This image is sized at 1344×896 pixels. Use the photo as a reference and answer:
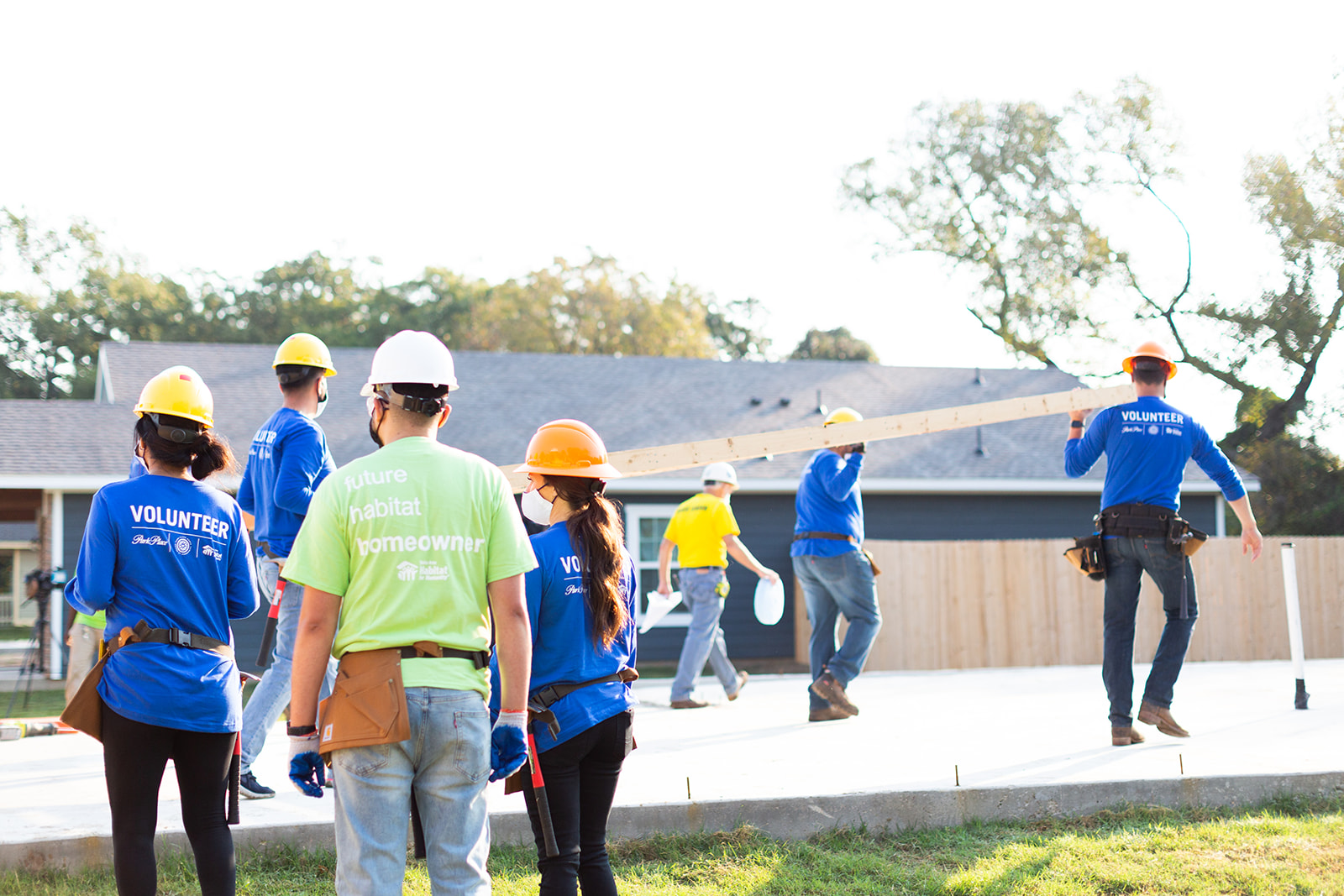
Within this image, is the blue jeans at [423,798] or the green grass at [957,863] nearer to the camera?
the blue jeans at [423,798]

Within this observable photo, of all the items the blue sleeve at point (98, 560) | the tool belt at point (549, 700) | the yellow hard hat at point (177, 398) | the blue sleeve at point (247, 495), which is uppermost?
the yellow hard hat at point (177, 398)

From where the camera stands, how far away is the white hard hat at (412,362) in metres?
3.05

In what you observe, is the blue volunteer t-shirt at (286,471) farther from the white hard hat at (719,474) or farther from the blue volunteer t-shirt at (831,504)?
the white hard hat at (719,474)

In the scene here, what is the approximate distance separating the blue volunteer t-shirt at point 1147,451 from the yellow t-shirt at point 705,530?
3292 mm

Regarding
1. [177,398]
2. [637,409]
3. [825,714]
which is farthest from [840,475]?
[637,409]

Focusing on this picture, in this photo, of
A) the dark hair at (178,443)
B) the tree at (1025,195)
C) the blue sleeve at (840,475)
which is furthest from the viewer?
the tree at (1025,195)

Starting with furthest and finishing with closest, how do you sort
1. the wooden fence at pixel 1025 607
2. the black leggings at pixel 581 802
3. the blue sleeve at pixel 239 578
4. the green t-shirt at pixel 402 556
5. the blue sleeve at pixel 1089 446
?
the wooden fence at pixel 1025 607 < the blue sleeve at pixel 1089 446 < the blue sleeve at pixel 239 578 < the black leggings at pixel 581 802 < the green t-shirt at pixel 402 556

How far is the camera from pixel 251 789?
5309mm

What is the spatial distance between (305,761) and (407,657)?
0.37m

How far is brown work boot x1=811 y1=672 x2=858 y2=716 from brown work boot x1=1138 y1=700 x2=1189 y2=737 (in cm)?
205

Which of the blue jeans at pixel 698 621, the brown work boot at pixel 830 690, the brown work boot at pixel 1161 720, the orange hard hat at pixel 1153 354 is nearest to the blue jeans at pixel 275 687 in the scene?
the brown work boot at pixel 830 690

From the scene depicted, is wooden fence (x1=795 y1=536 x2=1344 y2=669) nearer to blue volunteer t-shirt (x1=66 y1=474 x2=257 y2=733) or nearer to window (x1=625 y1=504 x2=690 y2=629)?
window (x1=625 y1=504 x2=690 y2=629)

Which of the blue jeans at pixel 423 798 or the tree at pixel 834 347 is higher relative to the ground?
the tree at pixel 834 347

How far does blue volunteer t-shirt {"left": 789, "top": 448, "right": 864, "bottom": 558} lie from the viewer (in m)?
7.80
